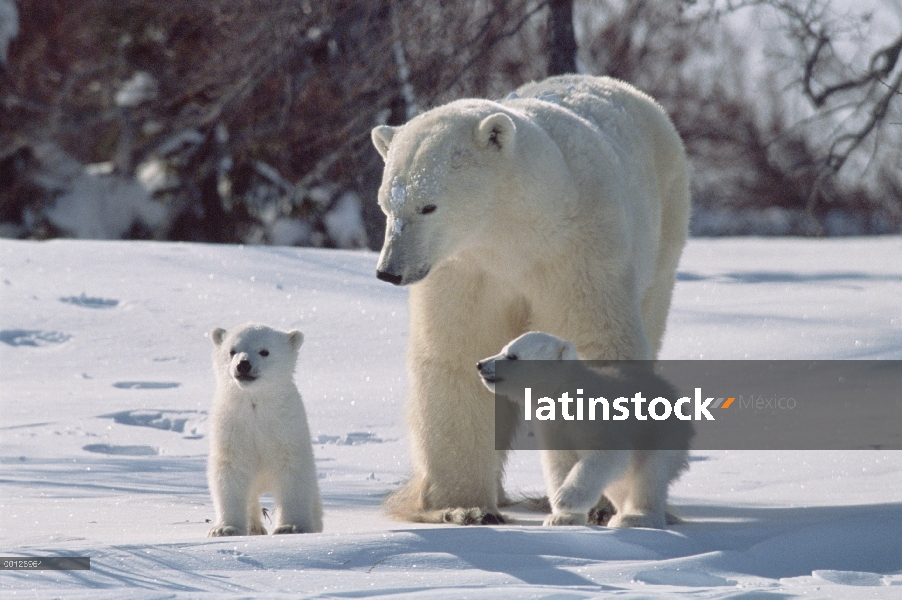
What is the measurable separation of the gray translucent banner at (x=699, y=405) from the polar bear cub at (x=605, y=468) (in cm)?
1

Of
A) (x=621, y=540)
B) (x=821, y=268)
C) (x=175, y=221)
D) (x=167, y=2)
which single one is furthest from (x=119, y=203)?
(x=621, y=540)

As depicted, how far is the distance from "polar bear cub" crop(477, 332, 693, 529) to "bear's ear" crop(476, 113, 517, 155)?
63 centimetres

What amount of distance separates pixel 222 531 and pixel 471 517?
0.92 m

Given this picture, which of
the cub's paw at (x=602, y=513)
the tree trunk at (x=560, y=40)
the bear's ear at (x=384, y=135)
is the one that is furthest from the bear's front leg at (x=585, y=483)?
the tree trunk at (x=560, y=40)

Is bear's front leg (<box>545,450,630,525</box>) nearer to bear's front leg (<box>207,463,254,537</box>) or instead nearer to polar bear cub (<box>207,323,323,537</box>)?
polar bear cub (<box>207,323,323,537</box>)

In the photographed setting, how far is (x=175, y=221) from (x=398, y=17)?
31.9 ft

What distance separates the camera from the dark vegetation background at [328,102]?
991 cm

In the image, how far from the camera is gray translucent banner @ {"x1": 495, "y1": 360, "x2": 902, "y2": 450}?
12.8ft

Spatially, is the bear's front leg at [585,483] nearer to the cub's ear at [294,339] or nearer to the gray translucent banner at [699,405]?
the gray translucent banner at [699,405]

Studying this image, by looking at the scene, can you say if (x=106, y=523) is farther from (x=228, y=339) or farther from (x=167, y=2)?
(x=167, y=2)

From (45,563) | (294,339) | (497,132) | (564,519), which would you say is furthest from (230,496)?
(497,132)

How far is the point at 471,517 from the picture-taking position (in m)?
4.36

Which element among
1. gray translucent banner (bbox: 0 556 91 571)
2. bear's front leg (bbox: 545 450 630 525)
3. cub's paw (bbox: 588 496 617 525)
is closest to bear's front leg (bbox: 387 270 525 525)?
cub's paw (bbox: 588 496 617 525)

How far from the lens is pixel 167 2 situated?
14.3 meters
